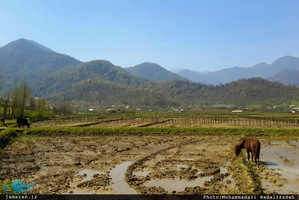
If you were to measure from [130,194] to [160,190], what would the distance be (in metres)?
1.45

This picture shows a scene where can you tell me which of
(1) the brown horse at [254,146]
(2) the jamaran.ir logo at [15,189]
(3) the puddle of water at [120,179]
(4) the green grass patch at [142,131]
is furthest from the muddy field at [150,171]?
(4) the green grass patch at [142,131]

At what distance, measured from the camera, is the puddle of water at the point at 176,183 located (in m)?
12.3

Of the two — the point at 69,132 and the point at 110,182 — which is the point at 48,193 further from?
the point at 69,132

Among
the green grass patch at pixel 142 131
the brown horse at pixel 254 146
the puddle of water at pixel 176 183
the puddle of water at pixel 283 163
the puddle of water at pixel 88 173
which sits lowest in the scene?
the puddle of water at pixel 283 163

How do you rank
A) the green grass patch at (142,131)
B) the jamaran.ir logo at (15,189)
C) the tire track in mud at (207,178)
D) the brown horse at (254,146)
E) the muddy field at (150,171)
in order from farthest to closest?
the green grass patch at (142,131) → the brown horse at (254,146) → the muddy field at (150,171) → the tire track in mud at (207,178) → the jamaran.ir logo at (15,189)

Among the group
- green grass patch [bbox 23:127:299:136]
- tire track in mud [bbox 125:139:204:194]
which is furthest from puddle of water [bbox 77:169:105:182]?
green grass patch [bbox 23:127:299:136]

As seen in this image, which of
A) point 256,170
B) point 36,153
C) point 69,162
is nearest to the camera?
point 256,170

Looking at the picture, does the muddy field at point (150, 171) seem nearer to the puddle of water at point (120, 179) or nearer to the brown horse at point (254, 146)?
the puddle of water at point (120, 179)

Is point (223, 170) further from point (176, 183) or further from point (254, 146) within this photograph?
point (176, 183)

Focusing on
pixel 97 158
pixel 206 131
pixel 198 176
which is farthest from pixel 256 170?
pixel 206 131

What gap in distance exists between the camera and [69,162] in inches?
725

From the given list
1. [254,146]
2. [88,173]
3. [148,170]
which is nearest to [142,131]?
[148,170]

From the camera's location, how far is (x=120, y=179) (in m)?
14.0

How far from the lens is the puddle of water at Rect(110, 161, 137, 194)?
12162mm
